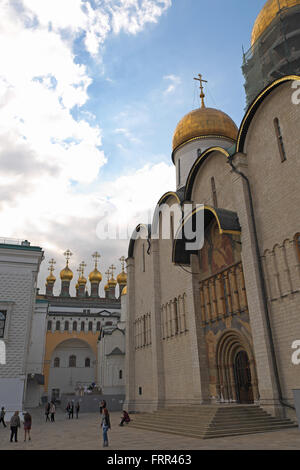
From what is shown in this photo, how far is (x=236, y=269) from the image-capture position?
545 inches

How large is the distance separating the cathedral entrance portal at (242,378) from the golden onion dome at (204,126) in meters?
13.8

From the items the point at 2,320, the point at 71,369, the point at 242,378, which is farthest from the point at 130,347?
the point at 71,369

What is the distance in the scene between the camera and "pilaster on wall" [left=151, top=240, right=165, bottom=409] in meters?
18.6

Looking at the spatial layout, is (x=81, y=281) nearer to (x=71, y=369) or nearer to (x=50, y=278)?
(x=50, y=278)

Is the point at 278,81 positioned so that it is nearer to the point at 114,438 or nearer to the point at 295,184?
the point at 295,184

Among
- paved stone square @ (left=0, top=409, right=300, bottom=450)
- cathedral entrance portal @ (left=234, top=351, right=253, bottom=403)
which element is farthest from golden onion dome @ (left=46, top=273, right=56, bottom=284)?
cathedral entrance portal @ (left=234, top=351, right=253, bottom=403)

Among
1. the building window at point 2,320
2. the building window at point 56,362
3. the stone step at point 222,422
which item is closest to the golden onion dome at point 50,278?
the building window at point 56,362

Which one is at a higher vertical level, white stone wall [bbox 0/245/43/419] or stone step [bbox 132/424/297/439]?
white stone wall [bbox 0/245/43/419]

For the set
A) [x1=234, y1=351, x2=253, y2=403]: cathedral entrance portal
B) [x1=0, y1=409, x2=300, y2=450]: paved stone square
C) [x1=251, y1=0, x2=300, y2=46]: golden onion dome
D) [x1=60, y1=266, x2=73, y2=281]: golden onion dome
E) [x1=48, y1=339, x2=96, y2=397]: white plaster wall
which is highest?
[x1=251, y1=0, x2=300, y2=46]: golden onion dome

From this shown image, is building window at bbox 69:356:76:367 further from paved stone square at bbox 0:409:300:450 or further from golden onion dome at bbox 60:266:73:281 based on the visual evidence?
paved stone square at bbox 0:409:300:450

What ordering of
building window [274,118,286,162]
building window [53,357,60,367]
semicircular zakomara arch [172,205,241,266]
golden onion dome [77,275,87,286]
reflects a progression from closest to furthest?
building window [274,118,286,162] → semicircular zakomara arch [172,205,241,266] → building window [53,357,60,367] → golden onion dome [77,275,87,286]

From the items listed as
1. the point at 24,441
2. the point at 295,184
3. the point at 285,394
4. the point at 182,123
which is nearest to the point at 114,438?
the point at 24,441
